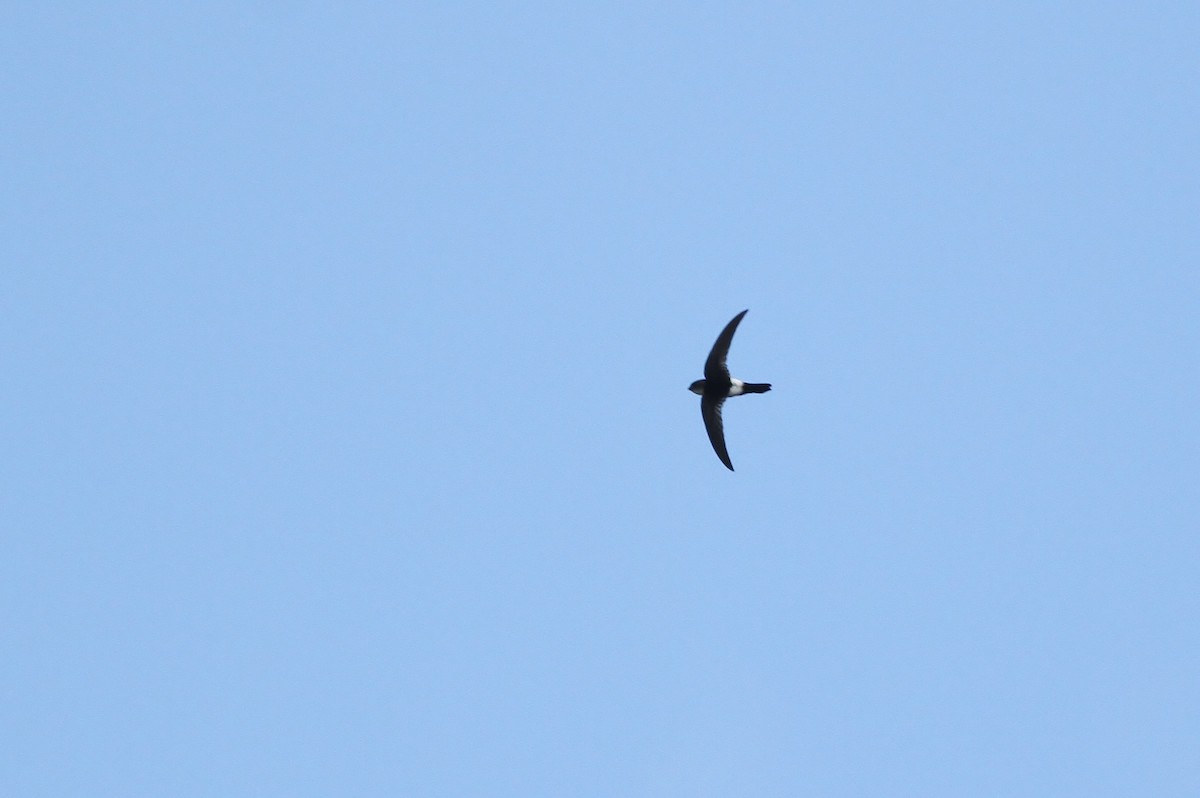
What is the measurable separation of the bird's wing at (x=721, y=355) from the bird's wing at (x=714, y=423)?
0.62 m

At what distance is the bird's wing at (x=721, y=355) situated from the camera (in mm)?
34688

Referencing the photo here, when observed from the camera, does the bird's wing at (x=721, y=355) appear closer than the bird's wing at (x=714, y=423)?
Yes

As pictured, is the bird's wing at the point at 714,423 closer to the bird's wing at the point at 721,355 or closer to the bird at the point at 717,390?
the bird at the point at 717,390

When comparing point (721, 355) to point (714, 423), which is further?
point (714, 423)

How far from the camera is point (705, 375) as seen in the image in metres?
35.5

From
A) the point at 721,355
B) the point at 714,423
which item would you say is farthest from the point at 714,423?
the point at 721,355

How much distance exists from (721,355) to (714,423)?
1636mm

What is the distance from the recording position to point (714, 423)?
3588cm

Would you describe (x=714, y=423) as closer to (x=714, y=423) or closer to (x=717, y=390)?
(x=714, y=423)

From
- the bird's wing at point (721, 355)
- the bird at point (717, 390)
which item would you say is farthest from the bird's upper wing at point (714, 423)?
the bird's wing at point (721, 355)

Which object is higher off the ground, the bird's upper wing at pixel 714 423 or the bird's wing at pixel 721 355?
the bird's wing at pixel 721 355

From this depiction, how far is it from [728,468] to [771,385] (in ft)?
6.51

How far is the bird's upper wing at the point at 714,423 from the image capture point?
35.8m

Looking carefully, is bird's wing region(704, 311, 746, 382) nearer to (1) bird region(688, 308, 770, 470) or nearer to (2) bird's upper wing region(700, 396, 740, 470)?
(1) bird region(688, 308, 770, 470)
